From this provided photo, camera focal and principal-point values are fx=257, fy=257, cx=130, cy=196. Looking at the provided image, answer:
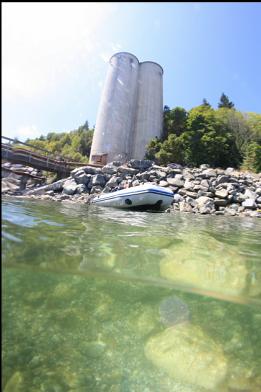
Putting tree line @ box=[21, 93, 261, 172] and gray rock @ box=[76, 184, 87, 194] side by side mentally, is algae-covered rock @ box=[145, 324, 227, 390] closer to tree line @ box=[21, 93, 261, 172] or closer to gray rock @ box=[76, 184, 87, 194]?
gray rock @ box=[76, 184, 87, 194]

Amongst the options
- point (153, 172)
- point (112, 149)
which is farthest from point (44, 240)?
point (112, 149)

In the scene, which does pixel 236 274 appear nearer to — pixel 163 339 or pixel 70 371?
pixel 163 339

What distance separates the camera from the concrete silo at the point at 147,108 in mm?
33438

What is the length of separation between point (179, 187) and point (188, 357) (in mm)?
15716

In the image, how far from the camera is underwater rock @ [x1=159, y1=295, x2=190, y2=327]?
3.79m

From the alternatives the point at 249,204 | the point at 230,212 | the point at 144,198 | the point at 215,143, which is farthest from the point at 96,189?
the point at 215,143

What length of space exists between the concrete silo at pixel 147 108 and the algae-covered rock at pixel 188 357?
29.8m

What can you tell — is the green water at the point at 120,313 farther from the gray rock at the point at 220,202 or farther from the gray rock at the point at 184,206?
the gray rock at the point at 220,202

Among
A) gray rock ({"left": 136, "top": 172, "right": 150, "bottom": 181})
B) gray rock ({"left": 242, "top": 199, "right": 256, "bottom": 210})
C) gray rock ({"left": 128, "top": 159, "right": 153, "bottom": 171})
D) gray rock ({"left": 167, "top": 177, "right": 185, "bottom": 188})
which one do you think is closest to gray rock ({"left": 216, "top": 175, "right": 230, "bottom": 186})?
gray rock ({"left": 167, "top": 177, "right": 185, "bottom": 188})

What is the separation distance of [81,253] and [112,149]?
29588 mm

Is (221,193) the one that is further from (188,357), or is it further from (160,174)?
(188,357)

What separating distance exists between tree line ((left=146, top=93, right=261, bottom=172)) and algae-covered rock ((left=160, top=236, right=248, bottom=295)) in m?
23.6

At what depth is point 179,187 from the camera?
1831cm

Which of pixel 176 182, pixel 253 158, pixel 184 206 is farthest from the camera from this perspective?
pixel 253 158
